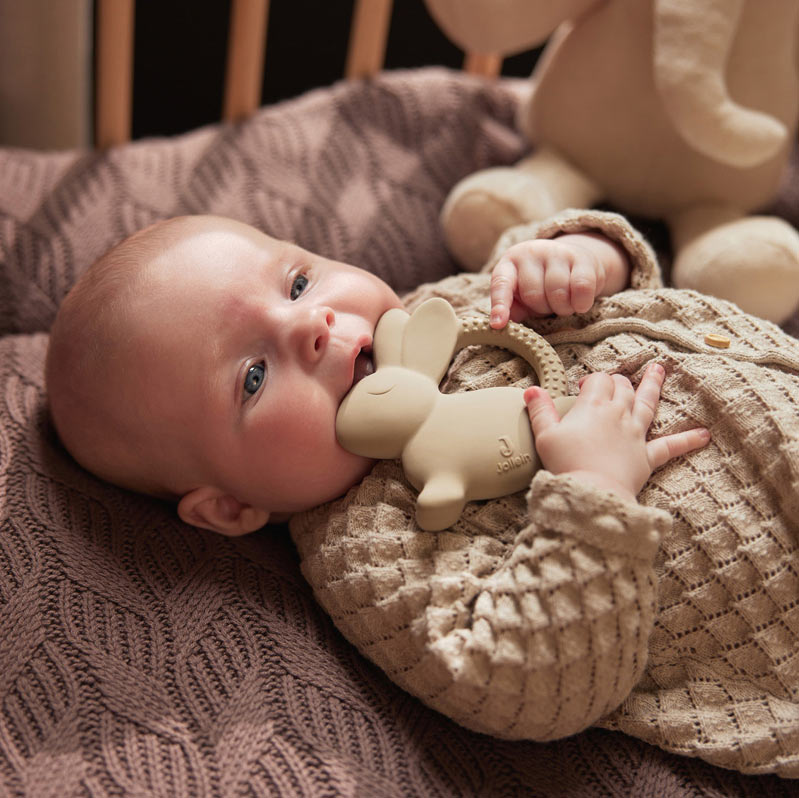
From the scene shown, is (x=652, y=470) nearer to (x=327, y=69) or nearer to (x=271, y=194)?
(x=271, y=194)

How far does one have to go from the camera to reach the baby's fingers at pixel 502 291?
0.95 meters

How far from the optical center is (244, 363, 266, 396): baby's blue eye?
3.05ft

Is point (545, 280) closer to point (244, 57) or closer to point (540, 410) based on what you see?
point (540, 410)

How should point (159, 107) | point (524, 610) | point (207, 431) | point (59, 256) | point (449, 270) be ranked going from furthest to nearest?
point (159, 107) < point (449, 270) < point (59, 256) < point (207, 431) < point (524, 610)

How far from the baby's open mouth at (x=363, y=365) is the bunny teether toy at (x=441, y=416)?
0.01 metres

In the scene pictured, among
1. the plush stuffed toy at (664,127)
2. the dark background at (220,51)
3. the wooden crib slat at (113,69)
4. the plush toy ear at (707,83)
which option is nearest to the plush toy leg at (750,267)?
the plush stuffed toy at (664,127)

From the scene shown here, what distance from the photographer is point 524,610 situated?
32.4 inches

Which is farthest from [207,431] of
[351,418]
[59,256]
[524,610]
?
[59,256]

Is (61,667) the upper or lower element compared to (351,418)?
lower

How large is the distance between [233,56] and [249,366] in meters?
0.76

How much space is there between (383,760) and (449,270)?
777 mm

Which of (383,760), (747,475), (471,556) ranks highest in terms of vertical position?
(747,475)

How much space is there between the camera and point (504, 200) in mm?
1265

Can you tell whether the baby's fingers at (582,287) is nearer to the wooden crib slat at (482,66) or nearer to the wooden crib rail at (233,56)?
the wooden crib rail at (233,56)
